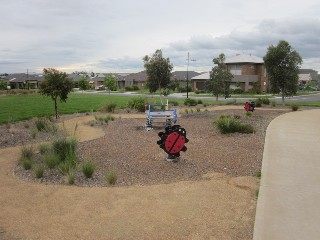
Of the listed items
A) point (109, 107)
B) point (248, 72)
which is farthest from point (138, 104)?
point (248, 72)

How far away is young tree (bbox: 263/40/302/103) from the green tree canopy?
9610mm

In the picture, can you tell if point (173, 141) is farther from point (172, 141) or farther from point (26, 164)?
point (26, 164)

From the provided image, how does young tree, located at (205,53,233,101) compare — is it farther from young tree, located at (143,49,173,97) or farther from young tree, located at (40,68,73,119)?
young tree, located at (40,68,73,119)

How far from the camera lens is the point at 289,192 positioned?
677 centimetres

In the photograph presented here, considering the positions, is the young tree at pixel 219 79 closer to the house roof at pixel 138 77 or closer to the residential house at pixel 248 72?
the residential house at pixel 248 72

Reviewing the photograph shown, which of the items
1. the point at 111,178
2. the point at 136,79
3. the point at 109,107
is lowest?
the point at 111,178

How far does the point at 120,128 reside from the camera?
16234mm

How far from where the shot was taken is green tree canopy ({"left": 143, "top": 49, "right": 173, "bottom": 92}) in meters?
33.8

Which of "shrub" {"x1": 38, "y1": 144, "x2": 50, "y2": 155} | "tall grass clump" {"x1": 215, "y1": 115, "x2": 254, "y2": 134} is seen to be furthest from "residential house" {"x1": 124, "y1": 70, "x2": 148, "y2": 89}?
"shrub" {"x1": 38, "y1": 144, "x2": 50, "y2": 155}

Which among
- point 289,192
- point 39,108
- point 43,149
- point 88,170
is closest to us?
point 289,192

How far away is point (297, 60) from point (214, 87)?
7.46 m

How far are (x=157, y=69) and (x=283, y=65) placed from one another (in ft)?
38.1

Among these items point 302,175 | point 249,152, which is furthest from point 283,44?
point 302,175

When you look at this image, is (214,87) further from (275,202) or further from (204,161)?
(275,202)
